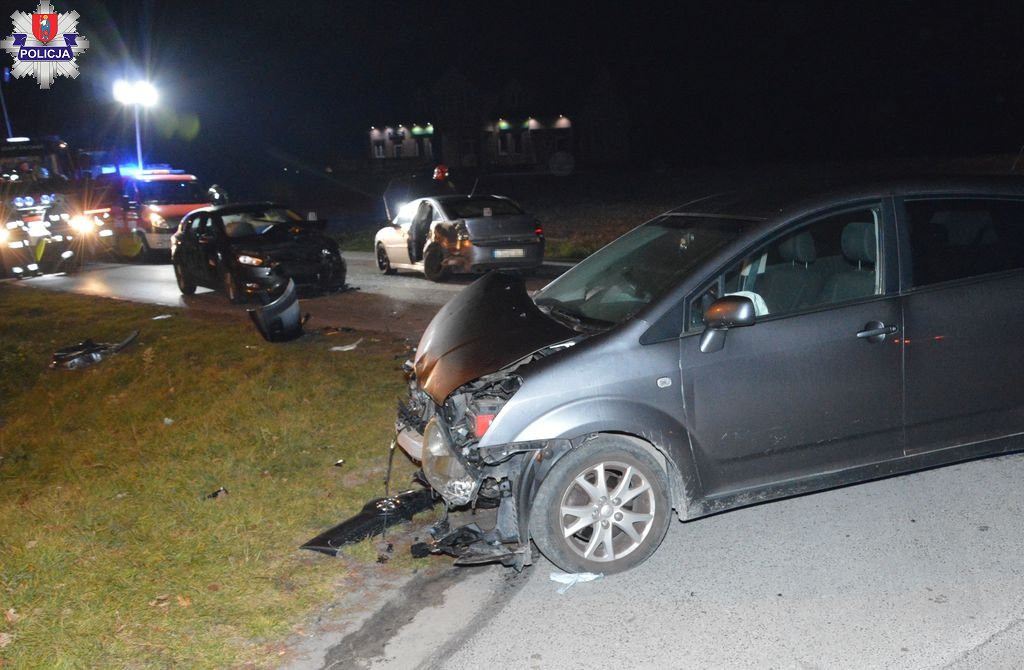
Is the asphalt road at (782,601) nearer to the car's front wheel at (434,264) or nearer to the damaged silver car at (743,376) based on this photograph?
the damaged silver car at (743,376)

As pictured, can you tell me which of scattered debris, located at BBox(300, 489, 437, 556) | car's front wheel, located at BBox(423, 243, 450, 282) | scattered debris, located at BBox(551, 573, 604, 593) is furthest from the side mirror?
car's front wheel, located at BBox(423, 243, 450, 282)

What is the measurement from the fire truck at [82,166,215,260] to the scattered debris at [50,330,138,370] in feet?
39.7

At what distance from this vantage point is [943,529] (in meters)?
5.16

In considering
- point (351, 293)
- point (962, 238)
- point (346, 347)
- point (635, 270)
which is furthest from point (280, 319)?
point (962, 238)

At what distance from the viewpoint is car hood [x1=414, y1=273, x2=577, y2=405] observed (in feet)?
16.4

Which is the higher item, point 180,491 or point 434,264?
point 434,264

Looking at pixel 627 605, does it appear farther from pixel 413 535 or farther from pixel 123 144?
pixel 123 144

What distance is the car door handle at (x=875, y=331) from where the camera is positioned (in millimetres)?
5012

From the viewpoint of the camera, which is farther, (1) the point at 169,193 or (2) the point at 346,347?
(1) the point at 169,193

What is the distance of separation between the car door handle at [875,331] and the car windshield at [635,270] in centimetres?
81

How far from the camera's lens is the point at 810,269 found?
5.39 meters

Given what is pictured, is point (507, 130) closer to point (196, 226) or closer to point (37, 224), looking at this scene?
point (37, 224)

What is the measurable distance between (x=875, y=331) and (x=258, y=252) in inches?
475

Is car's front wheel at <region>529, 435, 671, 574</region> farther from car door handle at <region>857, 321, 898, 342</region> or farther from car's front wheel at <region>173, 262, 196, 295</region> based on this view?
car's front wheel at <region>173, 262, 196, 295</region>
